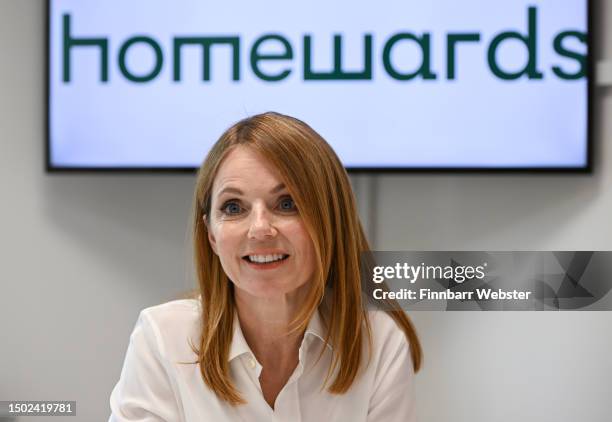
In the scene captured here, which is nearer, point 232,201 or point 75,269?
point 232,201

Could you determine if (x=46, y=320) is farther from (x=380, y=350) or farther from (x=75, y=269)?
(x=380, y=350)

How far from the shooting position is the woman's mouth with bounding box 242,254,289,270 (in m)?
0.81

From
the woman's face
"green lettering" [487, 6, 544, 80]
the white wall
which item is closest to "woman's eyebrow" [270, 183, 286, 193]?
the woman's face

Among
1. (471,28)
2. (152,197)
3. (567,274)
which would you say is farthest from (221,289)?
(471,28)

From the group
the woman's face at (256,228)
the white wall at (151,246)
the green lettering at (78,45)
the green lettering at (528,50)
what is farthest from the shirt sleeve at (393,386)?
the green lettering at (78,45)

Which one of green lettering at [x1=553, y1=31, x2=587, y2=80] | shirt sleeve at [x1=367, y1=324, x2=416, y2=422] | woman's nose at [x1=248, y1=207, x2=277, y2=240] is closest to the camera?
woman's nose at [x1=248, y1=207, x2=277, y2=240]

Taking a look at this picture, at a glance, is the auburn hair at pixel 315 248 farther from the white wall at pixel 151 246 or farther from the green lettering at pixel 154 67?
the green lettering at pixel 154 67

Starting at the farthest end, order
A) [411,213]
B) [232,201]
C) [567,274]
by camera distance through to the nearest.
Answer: [411,213], [567,274], [232,201]

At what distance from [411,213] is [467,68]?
24cm

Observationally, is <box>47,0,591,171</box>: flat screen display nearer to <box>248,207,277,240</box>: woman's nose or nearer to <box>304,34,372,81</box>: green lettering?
<box>304,34,372,81</box>: green lettering

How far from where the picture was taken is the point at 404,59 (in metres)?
1.28

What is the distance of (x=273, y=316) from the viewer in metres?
0.90

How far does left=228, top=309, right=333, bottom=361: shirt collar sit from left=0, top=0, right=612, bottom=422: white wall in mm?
358
